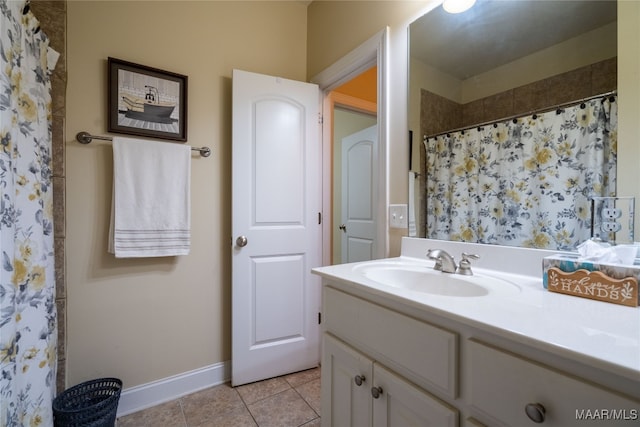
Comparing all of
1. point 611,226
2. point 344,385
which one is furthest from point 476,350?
point 611,226

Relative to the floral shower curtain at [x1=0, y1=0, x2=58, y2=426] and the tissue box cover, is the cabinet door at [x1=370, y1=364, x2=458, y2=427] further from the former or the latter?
the floral shower curtain at [x1=0, y1=0, x2=58, y2=426]

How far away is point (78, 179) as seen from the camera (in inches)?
54.7

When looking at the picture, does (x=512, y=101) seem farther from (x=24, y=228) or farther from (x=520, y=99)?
(x=24, y=228)

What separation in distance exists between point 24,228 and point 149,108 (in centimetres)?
84

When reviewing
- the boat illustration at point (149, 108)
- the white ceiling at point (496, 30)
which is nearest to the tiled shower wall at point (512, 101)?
the white ceiling at point (496, 30)

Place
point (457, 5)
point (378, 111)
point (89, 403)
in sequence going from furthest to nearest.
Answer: point (378, 111) < point (89, 403) < point (457, 5)

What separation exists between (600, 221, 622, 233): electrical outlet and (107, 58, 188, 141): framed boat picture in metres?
1.85

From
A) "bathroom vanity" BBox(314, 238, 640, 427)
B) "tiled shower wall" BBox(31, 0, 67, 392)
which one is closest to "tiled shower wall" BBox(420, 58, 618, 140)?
"bathroom vanity" BBox(314, 238, 640, 427)

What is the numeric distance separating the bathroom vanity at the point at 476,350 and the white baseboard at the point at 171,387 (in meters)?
0.99

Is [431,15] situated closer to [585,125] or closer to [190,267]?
[585,125]

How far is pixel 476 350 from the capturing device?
0.60 meters

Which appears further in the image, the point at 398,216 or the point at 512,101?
the point at 398,216

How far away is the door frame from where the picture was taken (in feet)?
4.72

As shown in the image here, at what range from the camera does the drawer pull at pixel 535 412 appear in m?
0.50
